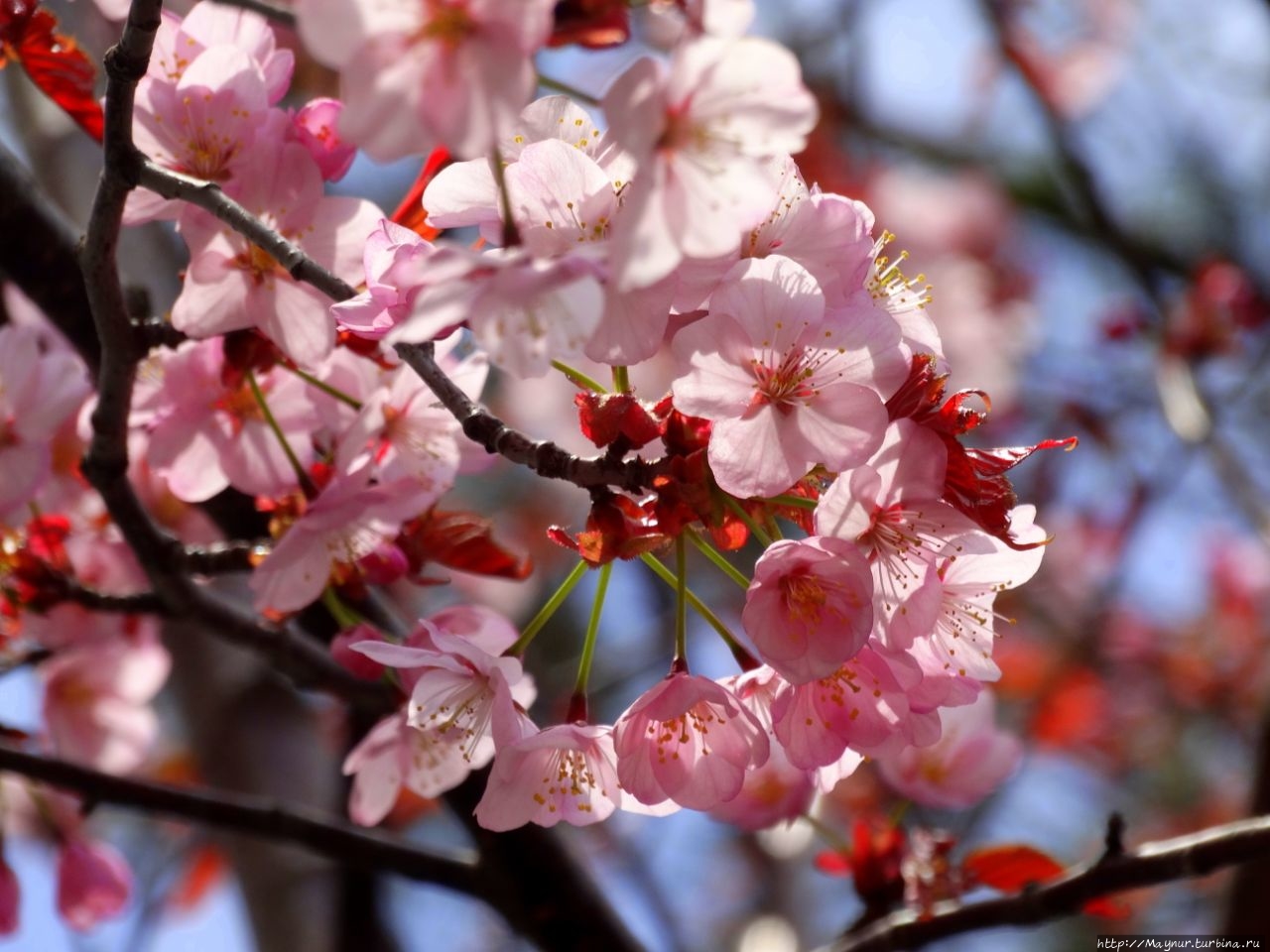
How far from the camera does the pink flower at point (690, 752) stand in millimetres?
909

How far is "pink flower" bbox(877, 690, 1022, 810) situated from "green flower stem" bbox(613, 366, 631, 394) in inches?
27.2

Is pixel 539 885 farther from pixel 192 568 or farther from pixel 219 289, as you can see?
pixel 219 289

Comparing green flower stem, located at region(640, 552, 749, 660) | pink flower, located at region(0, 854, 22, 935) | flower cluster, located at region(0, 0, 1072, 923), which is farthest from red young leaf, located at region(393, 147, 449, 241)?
pink flower, located at region(0, 854, 22, 935)

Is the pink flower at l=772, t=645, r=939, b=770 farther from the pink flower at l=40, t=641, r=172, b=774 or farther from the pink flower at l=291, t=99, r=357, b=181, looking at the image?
the pink flower at l=40, t=641, r=172, b=774

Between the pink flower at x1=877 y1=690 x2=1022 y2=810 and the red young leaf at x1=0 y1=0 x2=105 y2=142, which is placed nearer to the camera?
the red young leaf at x1=0 y1=0 x2=105 y2=142

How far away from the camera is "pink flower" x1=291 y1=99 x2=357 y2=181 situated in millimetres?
1024

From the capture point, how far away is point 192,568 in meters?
1.25

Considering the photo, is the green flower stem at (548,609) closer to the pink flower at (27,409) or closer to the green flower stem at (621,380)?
the green flower stem at (621,380)

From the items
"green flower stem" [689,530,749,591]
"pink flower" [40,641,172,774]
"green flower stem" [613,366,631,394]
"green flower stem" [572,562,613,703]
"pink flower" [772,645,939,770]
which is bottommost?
"pink flower" [40,641,172,774]

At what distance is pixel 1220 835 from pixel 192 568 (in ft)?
3.31

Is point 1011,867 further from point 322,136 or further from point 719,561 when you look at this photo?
point 322,136

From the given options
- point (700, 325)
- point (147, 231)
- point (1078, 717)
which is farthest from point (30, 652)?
point (1078, 717)

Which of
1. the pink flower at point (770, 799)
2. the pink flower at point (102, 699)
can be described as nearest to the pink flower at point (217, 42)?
the pink flower at point (102, 699)

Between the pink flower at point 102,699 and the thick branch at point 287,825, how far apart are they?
0.55ft
